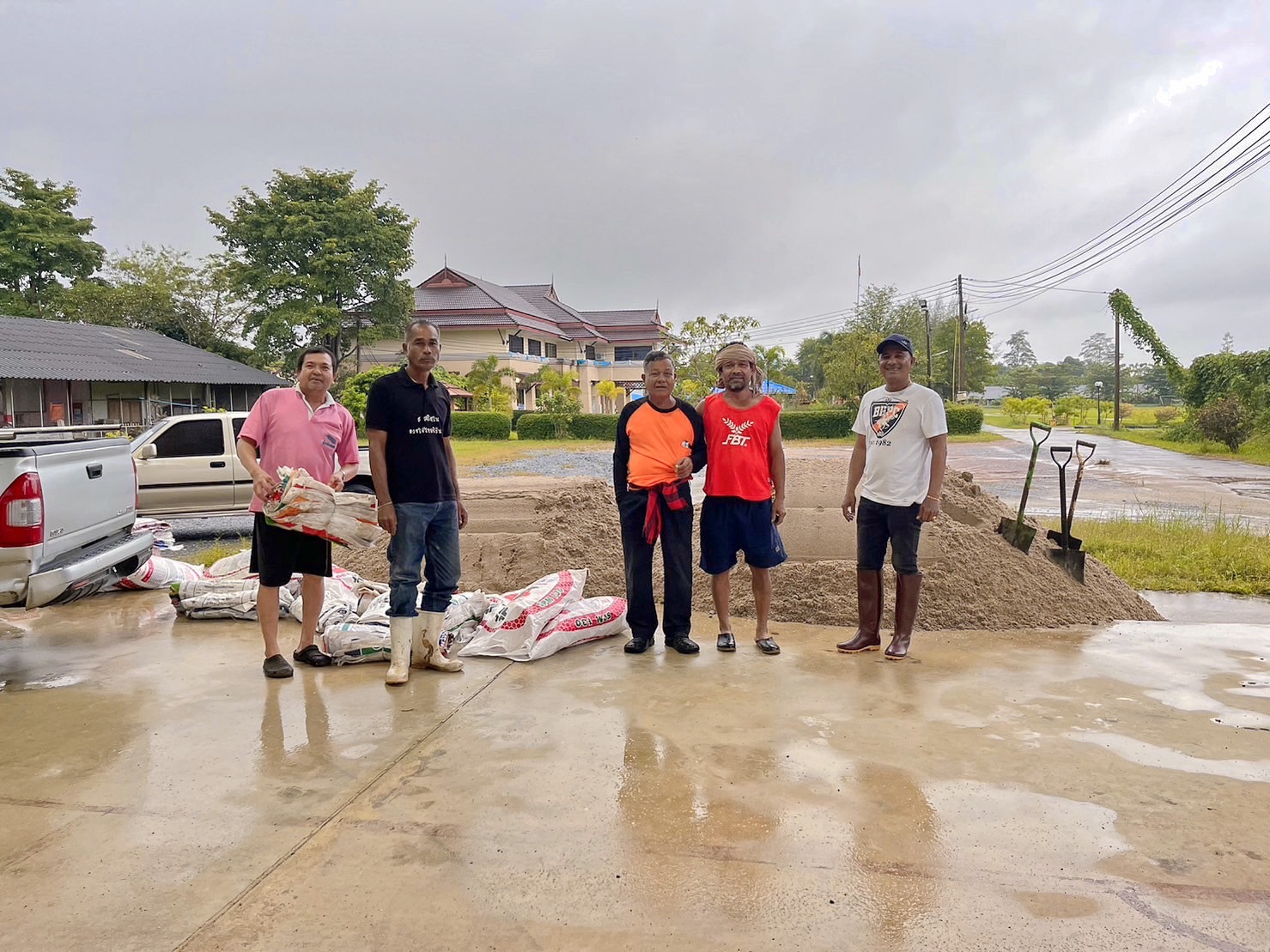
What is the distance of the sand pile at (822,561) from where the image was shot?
5.43 meters

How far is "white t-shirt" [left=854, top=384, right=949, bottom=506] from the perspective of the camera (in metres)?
4.50

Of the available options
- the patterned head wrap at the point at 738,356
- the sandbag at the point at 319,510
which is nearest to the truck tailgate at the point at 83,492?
the sandbag at the point at 319,510

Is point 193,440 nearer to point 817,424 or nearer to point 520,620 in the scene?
point 520,620

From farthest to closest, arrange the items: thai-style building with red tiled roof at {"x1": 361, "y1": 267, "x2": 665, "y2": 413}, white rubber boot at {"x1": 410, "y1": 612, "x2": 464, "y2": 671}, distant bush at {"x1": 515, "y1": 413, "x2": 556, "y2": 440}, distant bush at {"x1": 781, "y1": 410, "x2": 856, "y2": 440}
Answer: thai-style building with red tiled roof at {"x1": 361, "y1": 267, "x2": 665, "y2": 413} < distant bush at {"x1": 781, "y1": 410, "x2": 856, "y2": 440} < distant bush at {"x1": 515, "y1": 413, "x2": 556, "y2": 440} < white rubber boot at {"x1": 410, "y1": 612, "x2": 464, "y2": 671}

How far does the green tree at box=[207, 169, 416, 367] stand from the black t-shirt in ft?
106

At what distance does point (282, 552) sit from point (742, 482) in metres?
2.44

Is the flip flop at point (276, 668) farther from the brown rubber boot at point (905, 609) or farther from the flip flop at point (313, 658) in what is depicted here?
the brown rubber boot at point (905, 609)

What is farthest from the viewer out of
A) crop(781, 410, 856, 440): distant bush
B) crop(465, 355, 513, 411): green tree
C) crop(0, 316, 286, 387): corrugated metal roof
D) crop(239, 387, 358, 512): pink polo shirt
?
crop(465, 355, 513, 411): green tree

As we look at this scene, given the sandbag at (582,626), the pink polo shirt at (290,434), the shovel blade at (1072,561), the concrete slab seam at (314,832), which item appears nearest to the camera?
the concrete slab seam at (314,832)

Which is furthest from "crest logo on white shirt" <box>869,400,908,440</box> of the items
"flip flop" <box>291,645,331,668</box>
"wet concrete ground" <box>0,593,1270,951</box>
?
"flip flop" <box>291,645,331,668</box>

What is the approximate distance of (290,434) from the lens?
169 inches

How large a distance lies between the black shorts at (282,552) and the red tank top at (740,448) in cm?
213

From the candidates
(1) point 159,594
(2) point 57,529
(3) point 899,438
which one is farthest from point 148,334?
(3) point 899,438

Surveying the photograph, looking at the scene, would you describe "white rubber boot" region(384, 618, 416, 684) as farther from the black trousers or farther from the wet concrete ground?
the black trousers
